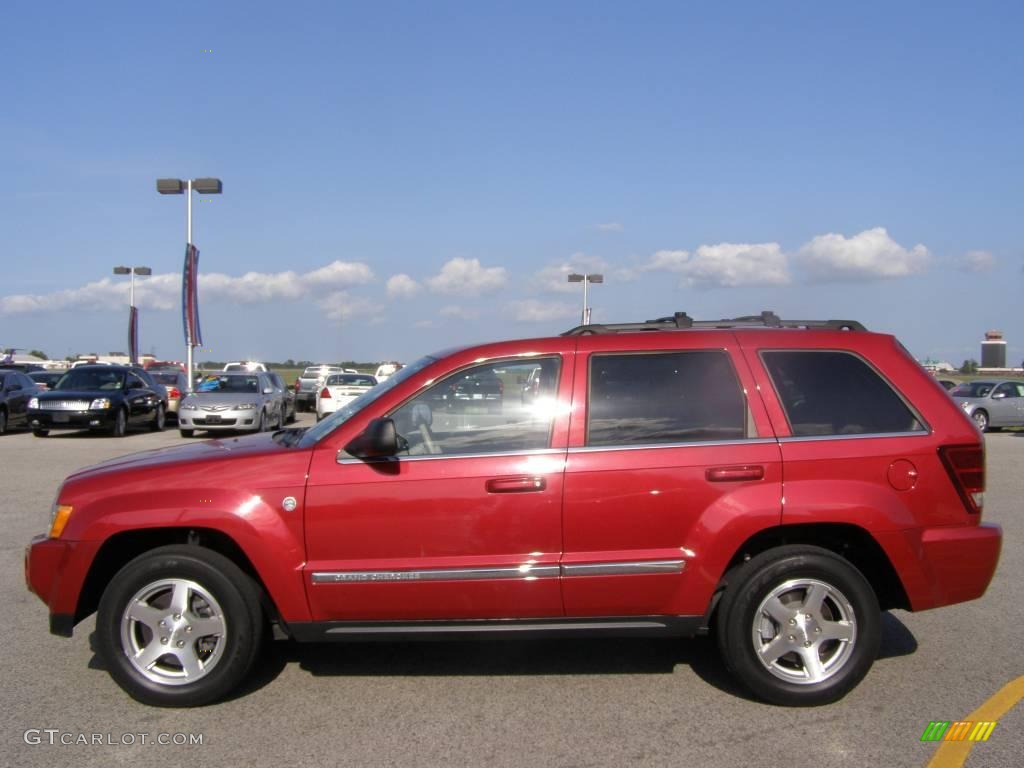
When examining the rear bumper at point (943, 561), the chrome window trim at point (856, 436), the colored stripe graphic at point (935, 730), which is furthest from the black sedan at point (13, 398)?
the colored stripe graphic at point (935, 730)

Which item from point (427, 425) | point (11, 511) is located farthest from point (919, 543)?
point (11, 511)

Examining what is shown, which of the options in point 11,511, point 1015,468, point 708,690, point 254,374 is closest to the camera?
point 708,690

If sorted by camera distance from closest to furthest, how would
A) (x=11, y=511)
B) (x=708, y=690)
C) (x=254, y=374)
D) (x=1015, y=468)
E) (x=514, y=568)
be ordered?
(x=514, y=568), (x=708, y=690), (x=11, y=511), (x=1015, y=468), (x=254, y=374)

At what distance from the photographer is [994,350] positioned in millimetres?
67125

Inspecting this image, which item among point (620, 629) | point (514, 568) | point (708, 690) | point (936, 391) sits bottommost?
point (708, 690)

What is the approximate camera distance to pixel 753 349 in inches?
189

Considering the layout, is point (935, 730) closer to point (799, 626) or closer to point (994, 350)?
point (799, 626)

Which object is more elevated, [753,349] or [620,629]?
[753,349]

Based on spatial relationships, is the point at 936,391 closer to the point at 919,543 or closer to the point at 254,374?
the point at 919,543

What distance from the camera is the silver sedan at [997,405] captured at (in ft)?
82.9

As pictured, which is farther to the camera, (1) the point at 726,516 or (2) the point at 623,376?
(2) the point at 623,376

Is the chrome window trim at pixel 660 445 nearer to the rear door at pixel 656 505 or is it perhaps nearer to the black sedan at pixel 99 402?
the rear door at pixel 656 505

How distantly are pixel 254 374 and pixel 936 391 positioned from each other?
1975 cm

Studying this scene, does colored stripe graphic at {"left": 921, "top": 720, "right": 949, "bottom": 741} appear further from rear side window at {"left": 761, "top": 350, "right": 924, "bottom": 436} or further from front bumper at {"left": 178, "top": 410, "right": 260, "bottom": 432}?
front bumper at {"left": 178, "top": 410, "right": 260, "bottom": 432}
